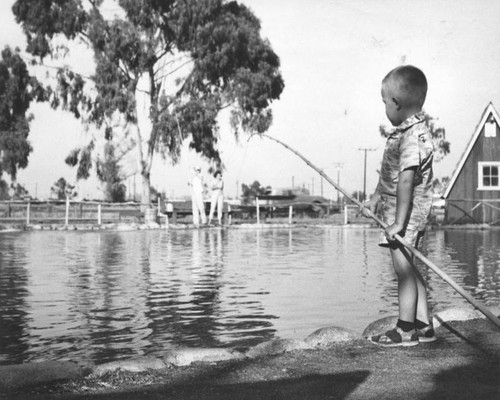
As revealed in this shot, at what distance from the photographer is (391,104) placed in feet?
16.6

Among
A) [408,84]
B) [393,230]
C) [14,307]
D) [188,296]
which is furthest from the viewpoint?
[188,296]

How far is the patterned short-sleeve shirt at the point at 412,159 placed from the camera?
490cm

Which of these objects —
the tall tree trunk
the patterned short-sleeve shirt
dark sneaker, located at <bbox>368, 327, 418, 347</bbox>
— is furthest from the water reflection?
the tall tree trunk

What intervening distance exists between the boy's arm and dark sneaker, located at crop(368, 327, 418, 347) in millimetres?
547

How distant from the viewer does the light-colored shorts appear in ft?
16.3

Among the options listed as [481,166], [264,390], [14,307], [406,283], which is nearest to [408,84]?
[406,283]

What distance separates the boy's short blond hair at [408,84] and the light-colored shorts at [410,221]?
23.2 inches

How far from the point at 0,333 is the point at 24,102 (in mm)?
36328

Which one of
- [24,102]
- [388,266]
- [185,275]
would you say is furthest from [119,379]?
[24,102]

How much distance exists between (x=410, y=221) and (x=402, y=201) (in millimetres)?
226

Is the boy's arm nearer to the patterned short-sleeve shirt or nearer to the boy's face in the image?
the patterned short-sleeve shirt

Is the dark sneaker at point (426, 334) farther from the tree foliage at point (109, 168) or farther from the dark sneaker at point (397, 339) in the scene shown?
the tree foliage at point (109, 168)

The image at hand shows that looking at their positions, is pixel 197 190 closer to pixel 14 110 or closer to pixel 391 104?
pixel 14 110

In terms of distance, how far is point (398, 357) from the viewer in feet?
14.5
